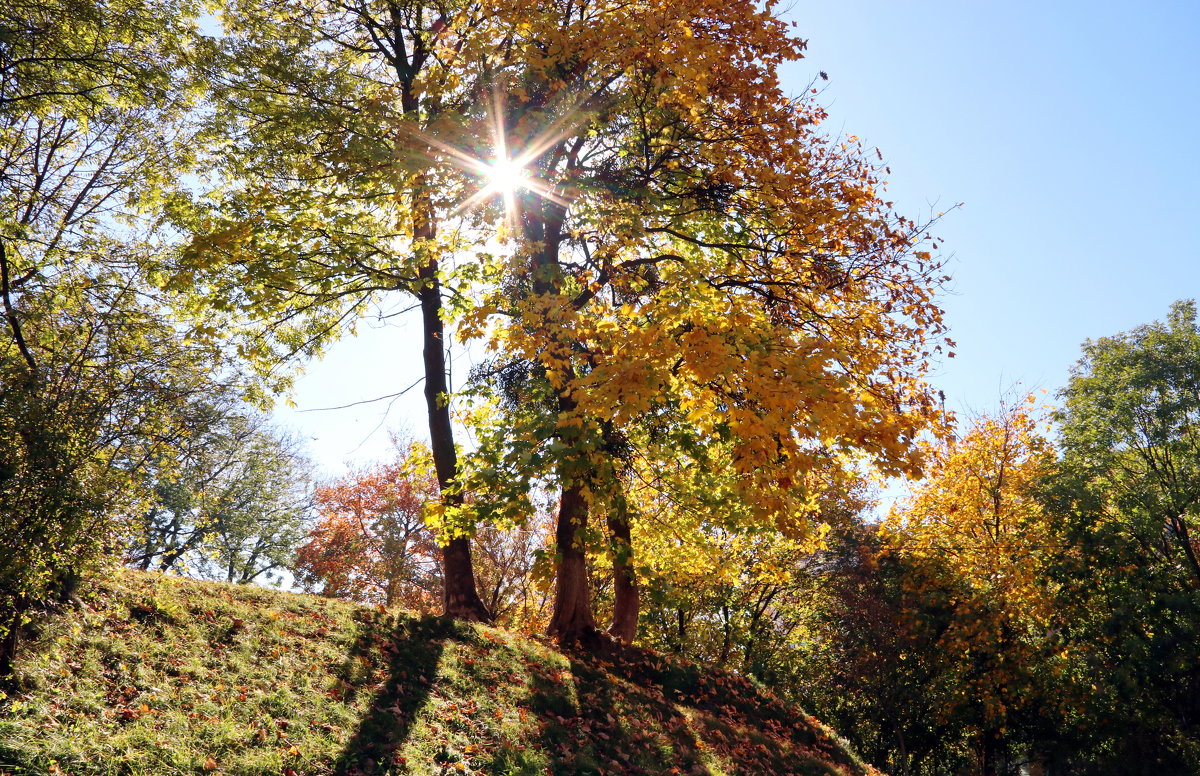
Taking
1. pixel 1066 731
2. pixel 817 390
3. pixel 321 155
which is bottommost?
pixel 1066 731

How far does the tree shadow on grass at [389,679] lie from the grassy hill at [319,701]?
2 centimetres

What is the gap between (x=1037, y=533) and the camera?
20359mm

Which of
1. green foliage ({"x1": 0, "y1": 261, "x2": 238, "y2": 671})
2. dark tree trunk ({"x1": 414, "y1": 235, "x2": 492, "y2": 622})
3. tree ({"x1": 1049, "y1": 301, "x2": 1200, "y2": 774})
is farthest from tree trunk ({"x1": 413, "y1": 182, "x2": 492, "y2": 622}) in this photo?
tree ({"x1": 1049, "y1": 301, "x2": 1200, "y2": 774})

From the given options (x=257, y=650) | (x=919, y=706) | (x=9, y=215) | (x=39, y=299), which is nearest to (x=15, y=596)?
(x=257, y=650)

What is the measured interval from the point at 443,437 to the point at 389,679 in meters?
5.07

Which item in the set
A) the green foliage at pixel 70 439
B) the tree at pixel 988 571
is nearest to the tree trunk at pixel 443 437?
the green foliage at pixel 70 439

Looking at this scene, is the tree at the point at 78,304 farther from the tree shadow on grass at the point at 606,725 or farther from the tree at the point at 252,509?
the tree at the point at 252,509

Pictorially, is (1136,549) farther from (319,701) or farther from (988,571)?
(319,701)

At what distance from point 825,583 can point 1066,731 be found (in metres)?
7.67

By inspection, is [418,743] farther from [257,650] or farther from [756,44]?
[756,44]

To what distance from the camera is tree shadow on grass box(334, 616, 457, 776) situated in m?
6.23

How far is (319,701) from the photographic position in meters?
6.95

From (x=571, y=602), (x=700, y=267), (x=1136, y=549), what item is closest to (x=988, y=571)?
(x=1136, y=549)

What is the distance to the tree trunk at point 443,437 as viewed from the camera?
1210 centimetres
